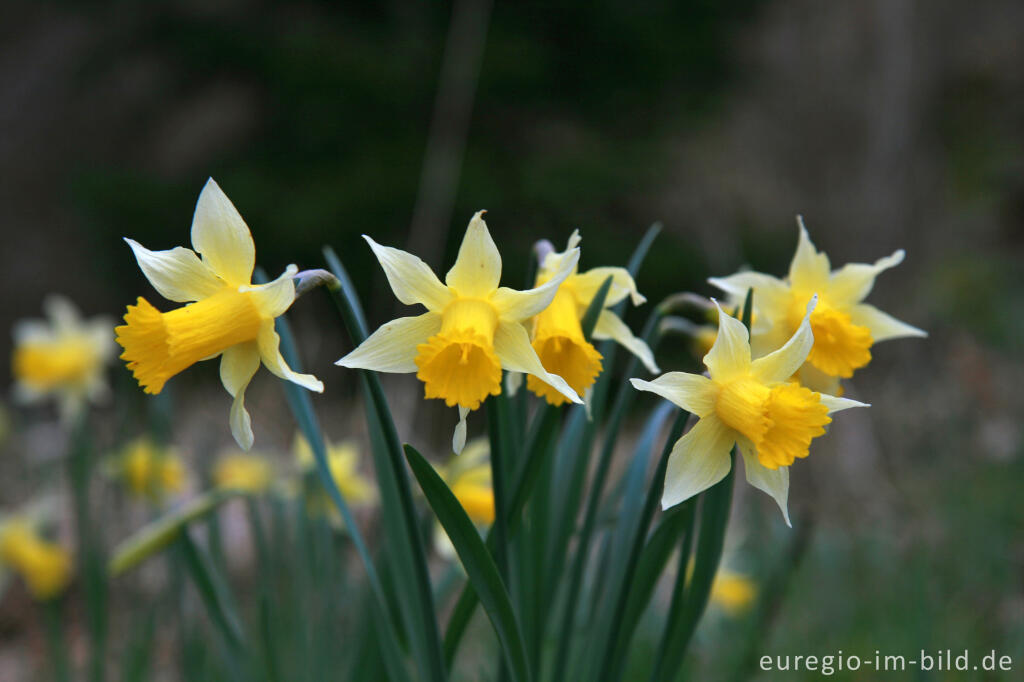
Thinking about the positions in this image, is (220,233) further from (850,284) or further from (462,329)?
(850,284)

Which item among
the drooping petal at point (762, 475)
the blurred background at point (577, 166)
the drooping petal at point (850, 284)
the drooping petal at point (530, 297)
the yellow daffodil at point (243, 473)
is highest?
the blurred background at point (577, 166)

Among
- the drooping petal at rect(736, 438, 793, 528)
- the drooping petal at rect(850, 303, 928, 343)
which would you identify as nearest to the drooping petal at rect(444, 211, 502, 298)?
the drooping petal at rect(736, 438, 793, 528)

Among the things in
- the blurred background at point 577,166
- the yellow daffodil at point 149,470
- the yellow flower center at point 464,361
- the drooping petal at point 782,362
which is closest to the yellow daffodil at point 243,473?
the yellow daffodil at point 149,470

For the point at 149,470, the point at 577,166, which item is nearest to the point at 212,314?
the point at 149,470

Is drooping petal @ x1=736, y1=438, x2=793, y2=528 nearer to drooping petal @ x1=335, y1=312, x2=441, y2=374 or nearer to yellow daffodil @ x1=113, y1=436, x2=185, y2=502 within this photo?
drooping petal @ x1=335, y1=312, x2=441, y2=374

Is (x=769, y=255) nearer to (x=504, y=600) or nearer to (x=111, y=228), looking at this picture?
(x=111, y=228)

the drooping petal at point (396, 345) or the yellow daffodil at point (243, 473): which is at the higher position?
the yellow daffodil at point (243, 473)

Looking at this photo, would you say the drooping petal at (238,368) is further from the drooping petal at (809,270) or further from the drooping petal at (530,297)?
the drooping petal at (809,270)
